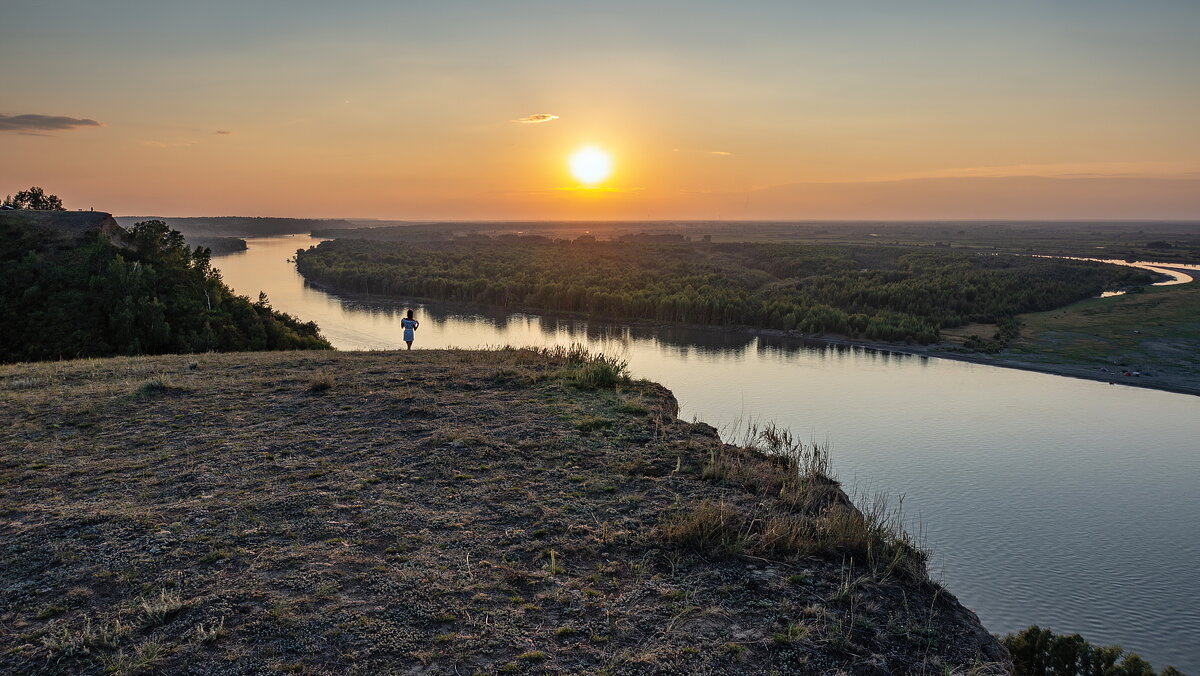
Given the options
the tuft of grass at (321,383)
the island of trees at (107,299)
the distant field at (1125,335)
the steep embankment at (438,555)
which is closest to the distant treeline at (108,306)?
the island of trees at (107,299)

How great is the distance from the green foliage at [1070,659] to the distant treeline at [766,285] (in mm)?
37611

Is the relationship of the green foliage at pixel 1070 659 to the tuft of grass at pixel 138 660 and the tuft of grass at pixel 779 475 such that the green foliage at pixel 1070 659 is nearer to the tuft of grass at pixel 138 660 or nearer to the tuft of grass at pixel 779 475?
the tuft of grass at pixel 779 475

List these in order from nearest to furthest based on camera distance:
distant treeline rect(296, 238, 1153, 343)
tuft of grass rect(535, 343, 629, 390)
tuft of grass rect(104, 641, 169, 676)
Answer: tuft of grass rect(104, 641, 169, 676), tuft of grass rect(535, 343, 629, 390), distant treeline rect(296, 238, 1153, 343)

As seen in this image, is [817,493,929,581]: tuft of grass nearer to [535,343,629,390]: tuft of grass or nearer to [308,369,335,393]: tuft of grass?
[535,343,629,390]: tuft of grass

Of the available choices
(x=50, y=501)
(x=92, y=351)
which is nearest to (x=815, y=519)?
(x=50, y=501)

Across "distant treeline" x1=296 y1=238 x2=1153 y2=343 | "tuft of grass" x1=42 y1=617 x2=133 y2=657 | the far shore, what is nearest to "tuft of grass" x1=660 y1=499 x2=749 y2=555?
"tuft of grass" x1=42 y1=617 x2=133 y2=657

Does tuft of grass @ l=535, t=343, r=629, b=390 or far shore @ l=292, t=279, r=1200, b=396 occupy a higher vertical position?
tuft of grass @ l=535, t=343, r=629, b=390

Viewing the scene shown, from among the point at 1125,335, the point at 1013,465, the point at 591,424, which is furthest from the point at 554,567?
the point at 1125,335

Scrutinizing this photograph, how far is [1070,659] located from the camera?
762 centimetres

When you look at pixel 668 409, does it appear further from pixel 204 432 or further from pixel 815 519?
pixel 204 432

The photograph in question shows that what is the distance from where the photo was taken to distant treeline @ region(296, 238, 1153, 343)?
49.7 meters

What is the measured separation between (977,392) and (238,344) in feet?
110

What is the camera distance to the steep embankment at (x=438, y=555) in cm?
485

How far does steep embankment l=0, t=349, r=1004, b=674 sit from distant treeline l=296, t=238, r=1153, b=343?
39.9m
